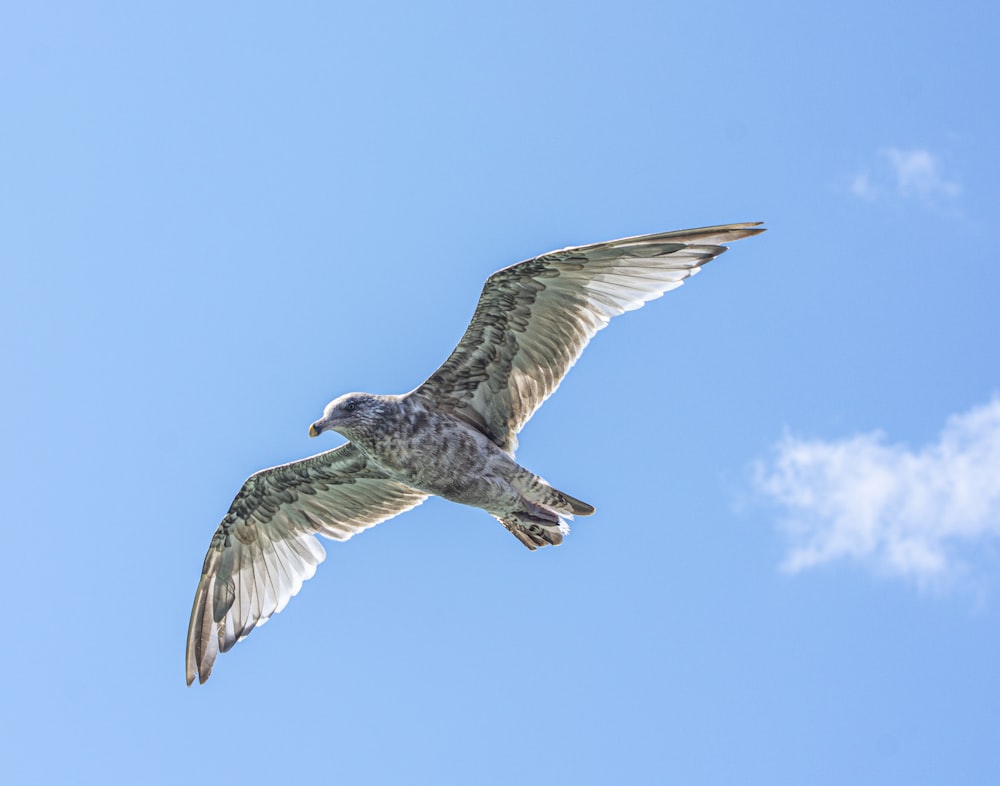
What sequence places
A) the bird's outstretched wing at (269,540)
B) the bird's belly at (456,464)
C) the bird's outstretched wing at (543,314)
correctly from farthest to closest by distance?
the bird's outstretched wing at (269,540) < the bird's belly at (456,464) < the bird's outstretched wing at (543,314)

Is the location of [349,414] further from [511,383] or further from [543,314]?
[543,314]

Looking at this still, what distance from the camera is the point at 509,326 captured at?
13734 millimetres

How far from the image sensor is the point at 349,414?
1341 centimetres

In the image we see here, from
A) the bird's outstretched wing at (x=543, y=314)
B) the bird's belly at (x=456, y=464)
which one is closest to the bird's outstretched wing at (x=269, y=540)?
the bird's belly at (x=456, y=464)

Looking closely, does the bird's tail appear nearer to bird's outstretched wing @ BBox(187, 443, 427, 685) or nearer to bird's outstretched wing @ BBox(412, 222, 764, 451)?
bird's outstretched wing @ BBox(412, 222, 764, 451)

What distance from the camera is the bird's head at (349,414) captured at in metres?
13.4

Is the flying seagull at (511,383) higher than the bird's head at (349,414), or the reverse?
the flying seagull at (511,383)

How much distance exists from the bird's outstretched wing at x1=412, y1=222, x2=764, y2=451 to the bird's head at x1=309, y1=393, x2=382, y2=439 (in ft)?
2.40

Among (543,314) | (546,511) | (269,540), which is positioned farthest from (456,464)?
(269,540)

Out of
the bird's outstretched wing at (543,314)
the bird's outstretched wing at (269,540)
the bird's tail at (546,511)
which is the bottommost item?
the bird's outstretched wing at (269,540)

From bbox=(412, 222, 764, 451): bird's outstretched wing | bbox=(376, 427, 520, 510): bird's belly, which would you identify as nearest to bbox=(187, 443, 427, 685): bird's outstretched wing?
bbox=(376, 427, 520, 510): bird's belly

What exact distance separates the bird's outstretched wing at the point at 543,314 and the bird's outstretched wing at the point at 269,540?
2007mm

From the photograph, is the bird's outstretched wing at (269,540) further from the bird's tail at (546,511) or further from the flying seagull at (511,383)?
the bird's tail at (546,511)

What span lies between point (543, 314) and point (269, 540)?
4889 mm
